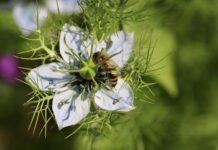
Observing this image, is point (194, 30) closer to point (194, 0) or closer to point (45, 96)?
point (194, 0)

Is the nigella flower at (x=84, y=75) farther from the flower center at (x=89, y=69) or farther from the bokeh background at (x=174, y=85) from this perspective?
the bokeh background at (x=174, y=85)

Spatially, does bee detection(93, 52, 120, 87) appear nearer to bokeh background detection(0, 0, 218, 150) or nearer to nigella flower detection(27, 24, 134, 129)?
nigella flower detection(27, 24, 134, 129)

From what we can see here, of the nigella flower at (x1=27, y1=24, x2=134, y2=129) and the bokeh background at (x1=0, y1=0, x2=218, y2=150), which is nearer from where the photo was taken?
the nigella flower at (x1=27, y1=24, x2=134, y2=129)

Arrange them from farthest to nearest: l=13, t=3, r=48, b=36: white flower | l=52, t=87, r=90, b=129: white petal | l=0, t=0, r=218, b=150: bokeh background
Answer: l=13, t=3, r=48, b=36: white flower, l=0, t=0, r=218, b=150: bokeh background, l=52, t=87, r=90, b=129: white petal

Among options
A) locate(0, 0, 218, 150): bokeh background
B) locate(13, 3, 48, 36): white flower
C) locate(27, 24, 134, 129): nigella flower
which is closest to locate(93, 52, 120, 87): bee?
locate(27, 24, 134, 129): nigella flower

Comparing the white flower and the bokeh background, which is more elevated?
the white flower

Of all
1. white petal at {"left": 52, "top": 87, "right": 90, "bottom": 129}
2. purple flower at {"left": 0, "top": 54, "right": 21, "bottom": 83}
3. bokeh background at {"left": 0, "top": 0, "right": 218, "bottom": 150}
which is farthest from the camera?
purple flower at {"left": 0, "top": 54, "right": 21, "bottom": 83}
